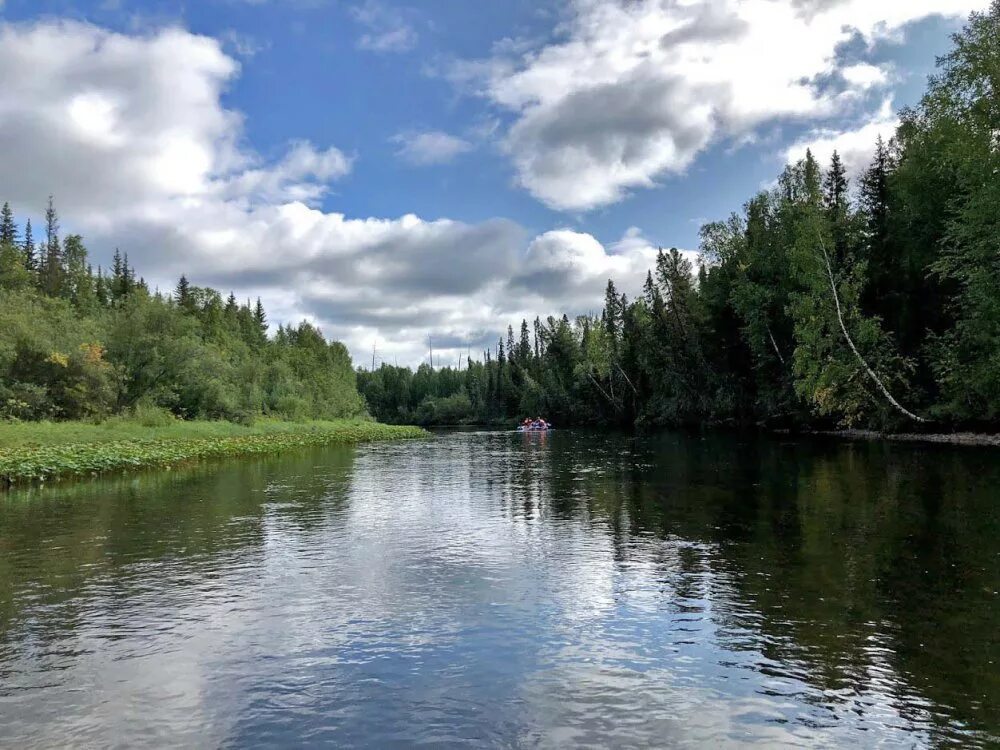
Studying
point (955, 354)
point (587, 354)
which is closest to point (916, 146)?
point (955, 354)

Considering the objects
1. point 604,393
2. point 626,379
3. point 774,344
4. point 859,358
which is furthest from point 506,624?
point 604,393

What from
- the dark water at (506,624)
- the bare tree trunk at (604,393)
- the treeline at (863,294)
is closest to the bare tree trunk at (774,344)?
the treeline at (863,294)

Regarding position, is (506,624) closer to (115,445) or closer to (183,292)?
(115,445)

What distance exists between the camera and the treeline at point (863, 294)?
33406 millimetres

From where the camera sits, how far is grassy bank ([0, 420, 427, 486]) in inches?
993

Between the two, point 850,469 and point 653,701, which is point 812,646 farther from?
point 850,469

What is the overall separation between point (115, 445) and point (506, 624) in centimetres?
2946

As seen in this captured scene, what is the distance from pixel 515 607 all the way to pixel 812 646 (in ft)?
13.3

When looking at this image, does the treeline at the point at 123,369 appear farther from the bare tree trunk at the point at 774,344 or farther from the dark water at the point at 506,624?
the bare tree trunk at the point at 774,344

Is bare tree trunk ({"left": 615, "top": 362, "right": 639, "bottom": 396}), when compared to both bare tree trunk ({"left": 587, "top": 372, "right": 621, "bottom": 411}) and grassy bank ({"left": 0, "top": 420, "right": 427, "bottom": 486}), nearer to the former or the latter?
bare tree trunk ({"left": 587, "top": 372, "right": 621, "bottom": 411})

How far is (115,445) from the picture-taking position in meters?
31.7

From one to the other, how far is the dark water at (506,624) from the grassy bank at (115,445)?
22.5ft

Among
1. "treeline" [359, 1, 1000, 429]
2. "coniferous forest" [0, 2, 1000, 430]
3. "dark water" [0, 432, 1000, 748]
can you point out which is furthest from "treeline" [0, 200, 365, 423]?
"treeline" [359, 1, 1000, 429]

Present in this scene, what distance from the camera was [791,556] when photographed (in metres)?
12.6
